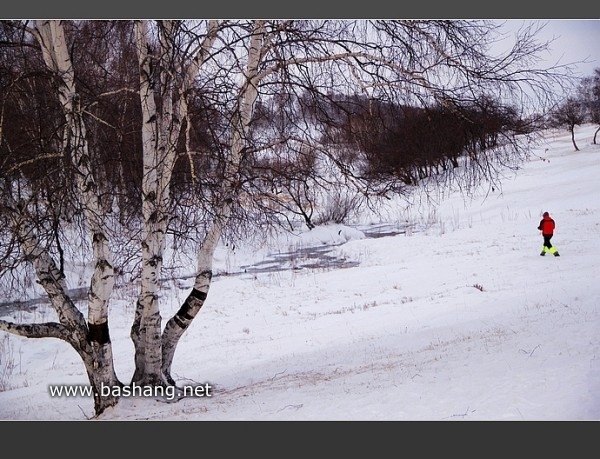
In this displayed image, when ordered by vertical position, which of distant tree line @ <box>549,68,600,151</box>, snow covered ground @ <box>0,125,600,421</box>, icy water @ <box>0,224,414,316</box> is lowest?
snow covered ground @ <box>0,125,600,421</box>

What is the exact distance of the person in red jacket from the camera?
5777 mm

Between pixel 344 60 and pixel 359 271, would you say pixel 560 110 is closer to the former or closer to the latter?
pixel 344 60

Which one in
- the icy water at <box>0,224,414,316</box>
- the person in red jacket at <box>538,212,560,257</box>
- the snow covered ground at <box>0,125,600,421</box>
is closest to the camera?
the snow covered ground at <box>0,125,600,421</box>

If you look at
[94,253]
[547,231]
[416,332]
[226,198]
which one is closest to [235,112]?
[226,198]

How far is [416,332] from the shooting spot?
5941 millimetres

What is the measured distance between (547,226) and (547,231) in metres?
0.06

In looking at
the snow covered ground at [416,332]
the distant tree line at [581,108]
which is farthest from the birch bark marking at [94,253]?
the distant tree line at [581,108]

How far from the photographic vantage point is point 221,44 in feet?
17.2

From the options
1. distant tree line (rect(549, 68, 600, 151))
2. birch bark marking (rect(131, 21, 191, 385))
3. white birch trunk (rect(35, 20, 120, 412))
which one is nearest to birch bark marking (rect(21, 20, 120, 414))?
white birch trunk (rect(35, 20, 120, 412))

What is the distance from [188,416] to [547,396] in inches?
119

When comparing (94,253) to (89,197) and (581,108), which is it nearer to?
(89,197)

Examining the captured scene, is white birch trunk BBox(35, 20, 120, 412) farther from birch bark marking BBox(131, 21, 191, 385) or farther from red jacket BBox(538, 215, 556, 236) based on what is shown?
red jacket BBox(538, 215, 556, 236)

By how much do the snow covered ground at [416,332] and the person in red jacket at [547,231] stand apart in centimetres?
6

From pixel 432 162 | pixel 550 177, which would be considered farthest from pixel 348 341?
pixel 550 177
